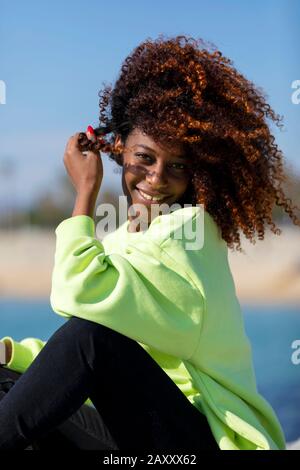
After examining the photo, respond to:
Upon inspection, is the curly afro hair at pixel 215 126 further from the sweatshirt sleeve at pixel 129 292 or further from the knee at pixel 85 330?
the knee at pixel 85 330

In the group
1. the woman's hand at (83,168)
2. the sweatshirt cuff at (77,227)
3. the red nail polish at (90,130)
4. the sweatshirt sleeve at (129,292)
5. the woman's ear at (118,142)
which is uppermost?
the red nail polish at (90,130)

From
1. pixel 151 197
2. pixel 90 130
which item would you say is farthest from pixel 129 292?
pixel 90 130

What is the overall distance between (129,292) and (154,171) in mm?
304

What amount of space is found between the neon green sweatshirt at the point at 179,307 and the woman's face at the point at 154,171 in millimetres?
103

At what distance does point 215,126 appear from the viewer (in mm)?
1444

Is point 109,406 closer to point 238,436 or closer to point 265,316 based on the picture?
point 238,436

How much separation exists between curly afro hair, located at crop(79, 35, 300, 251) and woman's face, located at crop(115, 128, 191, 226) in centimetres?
2

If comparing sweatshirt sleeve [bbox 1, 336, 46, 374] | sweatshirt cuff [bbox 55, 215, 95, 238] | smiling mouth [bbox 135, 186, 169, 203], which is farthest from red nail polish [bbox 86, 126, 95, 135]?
sweatshirt sleeve [bbox 1, 336, 46, 374]

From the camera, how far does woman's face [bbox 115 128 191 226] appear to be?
1468 millimetres

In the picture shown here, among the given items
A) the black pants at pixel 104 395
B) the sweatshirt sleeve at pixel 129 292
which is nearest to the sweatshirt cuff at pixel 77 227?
the sweatshirt sleeve at pixel 129 292

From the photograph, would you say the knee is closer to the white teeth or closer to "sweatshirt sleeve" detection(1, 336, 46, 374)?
"sweatshirt sleeve" detection(1, 336, 46, 374)

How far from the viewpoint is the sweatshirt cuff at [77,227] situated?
130 cm
